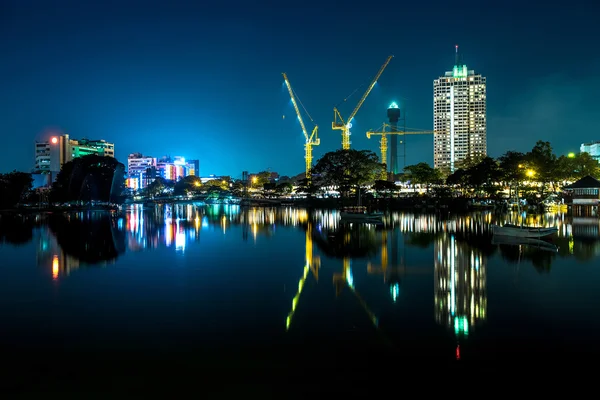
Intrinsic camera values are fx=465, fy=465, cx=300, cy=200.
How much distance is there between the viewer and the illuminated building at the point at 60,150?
126 meters

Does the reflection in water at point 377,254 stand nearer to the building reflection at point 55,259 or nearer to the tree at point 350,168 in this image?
the building reflection at point 55,259

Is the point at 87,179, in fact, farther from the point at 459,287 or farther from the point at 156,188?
the point at 156,188

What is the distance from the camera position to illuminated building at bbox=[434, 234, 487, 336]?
39.1ft

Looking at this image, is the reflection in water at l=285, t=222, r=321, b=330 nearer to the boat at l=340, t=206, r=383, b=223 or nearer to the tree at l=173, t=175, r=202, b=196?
the boat at l=340, t=206, r=383, b=223

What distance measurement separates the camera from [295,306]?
13367 mm

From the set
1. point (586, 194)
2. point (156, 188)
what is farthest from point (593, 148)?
point (156, 188)

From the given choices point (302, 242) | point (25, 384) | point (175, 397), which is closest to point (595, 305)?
point (175, 397)

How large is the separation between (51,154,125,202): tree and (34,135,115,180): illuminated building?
115ft

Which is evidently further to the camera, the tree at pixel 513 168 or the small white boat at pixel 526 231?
the tree at pixel 513 168

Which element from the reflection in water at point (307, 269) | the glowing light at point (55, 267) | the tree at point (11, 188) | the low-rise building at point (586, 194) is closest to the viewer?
the reflection in water at point (307, 269)

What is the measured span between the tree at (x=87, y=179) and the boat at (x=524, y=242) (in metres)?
70.2

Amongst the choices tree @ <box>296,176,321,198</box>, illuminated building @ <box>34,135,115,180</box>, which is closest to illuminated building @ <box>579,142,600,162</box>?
tree @ <box>296,176,321,198</box>

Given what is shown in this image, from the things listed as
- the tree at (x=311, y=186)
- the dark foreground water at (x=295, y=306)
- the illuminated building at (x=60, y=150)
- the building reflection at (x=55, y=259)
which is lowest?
the dark foreground water at (x=295, y=306)

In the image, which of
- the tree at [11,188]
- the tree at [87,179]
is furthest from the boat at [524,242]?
the tree at [87,179]
